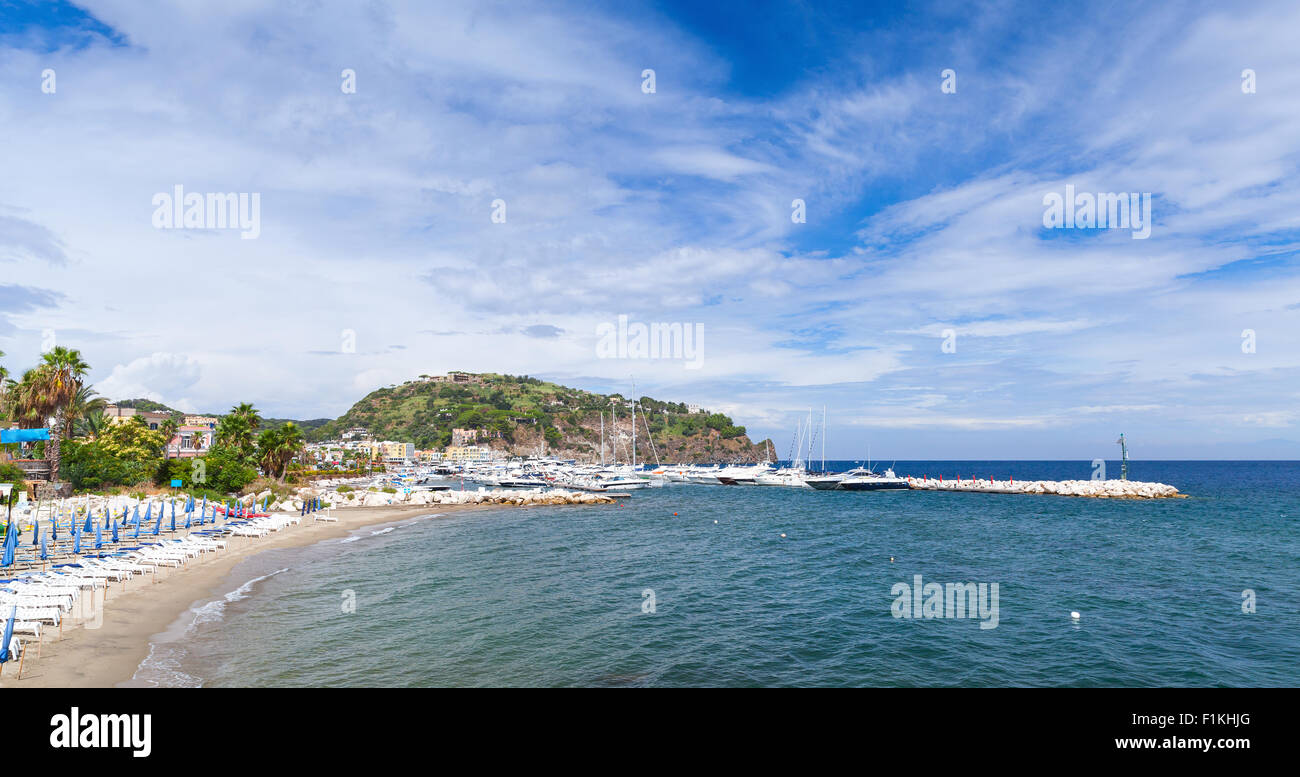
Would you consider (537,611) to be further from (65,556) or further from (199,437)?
(199,437)

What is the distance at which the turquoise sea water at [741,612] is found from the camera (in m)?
17.9

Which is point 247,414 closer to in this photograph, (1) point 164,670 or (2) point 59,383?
(2) point 59,383

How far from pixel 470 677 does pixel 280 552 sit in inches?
1070

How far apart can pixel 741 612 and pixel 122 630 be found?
20.8 metres

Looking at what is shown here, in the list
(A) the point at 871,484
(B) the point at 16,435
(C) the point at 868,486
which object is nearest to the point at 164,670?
(B) the point at 16,435

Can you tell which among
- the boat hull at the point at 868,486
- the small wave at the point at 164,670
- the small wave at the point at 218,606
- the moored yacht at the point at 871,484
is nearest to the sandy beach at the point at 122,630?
the small wave at the point at 164,670

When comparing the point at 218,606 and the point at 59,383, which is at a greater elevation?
the point at 59,383

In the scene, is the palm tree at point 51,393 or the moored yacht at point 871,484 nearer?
the palm tree at point 51,393

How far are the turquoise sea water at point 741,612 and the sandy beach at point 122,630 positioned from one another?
822mm

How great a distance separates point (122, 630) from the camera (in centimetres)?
1947

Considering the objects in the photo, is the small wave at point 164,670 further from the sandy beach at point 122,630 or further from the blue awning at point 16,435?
the blue awning at point 16,435

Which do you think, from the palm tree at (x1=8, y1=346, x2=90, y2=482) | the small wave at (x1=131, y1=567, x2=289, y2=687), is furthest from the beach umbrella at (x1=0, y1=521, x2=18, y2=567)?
the palm tree at (x1=8, y1=346, x2=90, y2=482)
